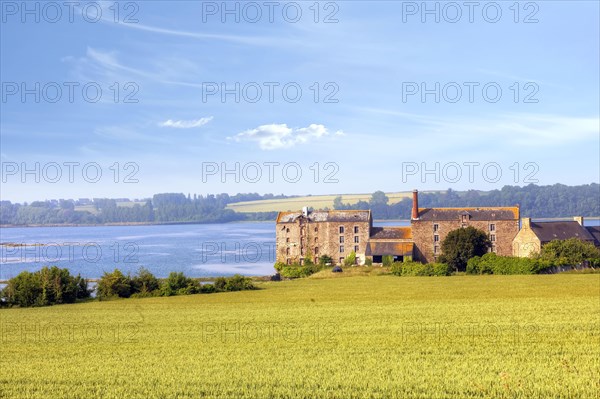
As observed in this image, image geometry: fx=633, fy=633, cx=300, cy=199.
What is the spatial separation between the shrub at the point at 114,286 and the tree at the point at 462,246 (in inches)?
1470

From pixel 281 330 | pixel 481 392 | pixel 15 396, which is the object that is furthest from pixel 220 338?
pixel 481 392

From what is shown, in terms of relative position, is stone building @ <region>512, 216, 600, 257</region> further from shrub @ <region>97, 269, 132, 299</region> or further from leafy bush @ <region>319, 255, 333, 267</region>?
shrub @ <region>97, 269, 132, 299</region>

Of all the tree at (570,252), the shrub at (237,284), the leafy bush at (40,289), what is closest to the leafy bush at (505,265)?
the tree at (570,252)

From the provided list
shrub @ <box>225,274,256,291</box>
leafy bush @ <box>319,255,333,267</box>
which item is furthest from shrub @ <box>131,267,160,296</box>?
leafy bush @ <box>319,255,333,267</box>

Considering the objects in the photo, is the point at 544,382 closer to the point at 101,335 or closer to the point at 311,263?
the point at 101,335

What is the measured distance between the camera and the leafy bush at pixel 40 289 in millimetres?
51750

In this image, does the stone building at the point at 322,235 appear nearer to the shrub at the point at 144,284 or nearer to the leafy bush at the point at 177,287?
the leafy bush at the point at 177,287

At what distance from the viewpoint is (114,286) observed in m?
56.5

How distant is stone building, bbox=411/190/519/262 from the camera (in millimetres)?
80562

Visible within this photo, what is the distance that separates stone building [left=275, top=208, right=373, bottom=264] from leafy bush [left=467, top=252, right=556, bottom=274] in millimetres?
17061

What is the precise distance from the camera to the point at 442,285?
57.6 meters

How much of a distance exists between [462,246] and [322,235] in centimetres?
2030

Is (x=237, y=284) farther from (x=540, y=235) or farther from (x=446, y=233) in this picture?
(x=540, y=235)

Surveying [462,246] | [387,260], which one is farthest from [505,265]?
[387,260]
